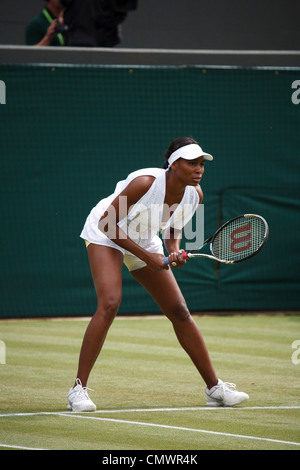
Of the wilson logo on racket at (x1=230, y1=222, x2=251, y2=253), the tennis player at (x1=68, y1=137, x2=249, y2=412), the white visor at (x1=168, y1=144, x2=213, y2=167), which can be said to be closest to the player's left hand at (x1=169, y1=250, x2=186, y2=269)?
the tennis player at (x1=68, y1=137, x2=249, y2=412)

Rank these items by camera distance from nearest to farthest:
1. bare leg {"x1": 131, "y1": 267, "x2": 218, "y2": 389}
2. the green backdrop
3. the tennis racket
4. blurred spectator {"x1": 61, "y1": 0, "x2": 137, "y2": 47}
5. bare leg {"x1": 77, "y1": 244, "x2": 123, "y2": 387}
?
bare leg {"x1": 77, "y1": 244, "x2": 123, "y2": 387} < the tennis racket < bare leg {"x1": 131, "y1": 267, "x2": 218, "y2": 389} < the green backdrop < blurred spectator {"x1": 61, "y1": 0, "x2": 137, "y2": 47}

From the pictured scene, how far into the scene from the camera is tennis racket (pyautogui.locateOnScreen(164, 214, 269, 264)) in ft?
20.2

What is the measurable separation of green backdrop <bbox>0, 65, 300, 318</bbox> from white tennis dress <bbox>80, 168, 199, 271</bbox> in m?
5.33

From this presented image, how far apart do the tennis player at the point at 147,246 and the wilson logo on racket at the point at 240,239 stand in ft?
1.19

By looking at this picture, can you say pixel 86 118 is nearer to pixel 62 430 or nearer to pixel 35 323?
pixel 35 323

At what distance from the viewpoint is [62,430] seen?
5371mm

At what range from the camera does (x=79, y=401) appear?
5949mm

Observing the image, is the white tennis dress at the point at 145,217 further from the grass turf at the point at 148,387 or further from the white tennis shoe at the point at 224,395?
the grass turf at the point at 148,387

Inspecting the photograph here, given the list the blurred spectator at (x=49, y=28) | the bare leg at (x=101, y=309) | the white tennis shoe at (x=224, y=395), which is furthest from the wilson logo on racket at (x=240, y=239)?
the blurred spectator at (x=49, y=28)

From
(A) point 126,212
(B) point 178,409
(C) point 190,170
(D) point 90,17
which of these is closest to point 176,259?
(A) point 126,212

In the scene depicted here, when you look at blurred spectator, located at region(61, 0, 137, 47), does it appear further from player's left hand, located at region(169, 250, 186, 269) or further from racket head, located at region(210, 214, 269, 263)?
Result: player's left hand, located at region(169, 250, 186, 269)

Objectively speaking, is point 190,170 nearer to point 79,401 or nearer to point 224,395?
point 224,395

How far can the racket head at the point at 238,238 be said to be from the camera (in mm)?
6182

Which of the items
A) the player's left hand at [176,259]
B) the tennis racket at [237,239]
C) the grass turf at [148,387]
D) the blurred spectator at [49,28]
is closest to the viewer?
the grass turf at [148,387]
